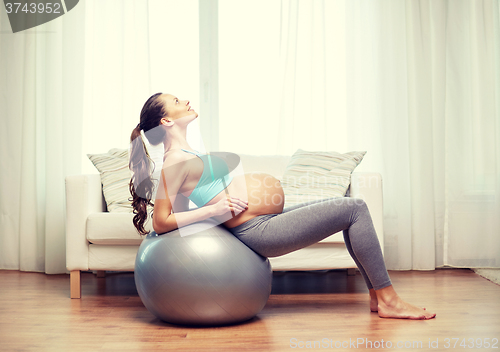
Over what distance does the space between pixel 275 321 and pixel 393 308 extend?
1.58 feet

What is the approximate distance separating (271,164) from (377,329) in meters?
1.49

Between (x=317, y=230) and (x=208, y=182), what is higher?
(x=208, y=182)

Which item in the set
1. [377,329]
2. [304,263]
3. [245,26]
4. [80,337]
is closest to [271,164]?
[304,263]

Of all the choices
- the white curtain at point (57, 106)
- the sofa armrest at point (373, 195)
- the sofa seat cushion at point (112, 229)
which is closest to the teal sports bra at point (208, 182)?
the sofa seat cushion at point (112, 229)

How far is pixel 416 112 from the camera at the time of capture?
3123 millimetres

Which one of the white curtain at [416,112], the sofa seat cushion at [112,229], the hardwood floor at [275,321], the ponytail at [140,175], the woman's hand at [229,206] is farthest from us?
the white curtain at [416,112]

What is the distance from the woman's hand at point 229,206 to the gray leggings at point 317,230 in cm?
8

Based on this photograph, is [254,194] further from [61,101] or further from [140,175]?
[61,101]

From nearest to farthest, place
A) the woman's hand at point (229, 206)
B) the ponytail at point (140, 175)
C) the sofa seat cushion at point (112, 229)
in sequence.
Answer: the woman's hand at point (229, 206), the ponytail at point (140, 175), the sofa seat cushion at point (112, 229)

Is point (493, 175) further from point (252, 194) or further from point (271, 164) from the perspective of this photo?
point (252, 194)

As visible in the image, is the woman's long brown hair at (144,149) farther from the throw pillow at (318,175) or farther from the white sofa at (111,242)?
the throw pillow at (318,175)

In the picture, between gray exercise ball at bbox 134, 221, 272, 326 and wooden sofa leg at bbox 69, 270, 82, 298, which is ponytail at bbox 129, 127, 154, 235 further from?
wooden sofa leg at bbox 69, 270, 82, 298

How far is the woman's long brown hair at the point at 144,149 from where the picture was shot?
1.77 m

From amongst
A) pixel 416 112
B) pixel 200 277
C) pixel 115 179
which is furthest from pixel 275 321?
pixel 416 112
